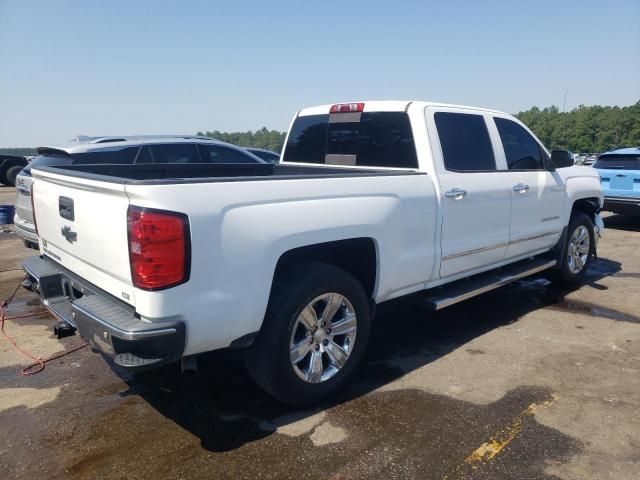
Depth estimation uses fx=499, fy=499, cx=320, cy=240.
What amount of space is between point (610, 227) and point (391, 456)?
9.78 m

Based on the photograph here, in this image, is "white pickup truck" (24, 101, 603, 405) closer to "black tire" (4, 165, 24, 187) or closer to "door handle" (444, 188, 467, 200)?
"door handle" (444, 188, 467, 200)

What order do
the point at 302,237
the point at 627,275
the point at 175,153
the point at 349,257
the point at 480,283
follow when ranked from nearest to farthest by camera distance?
the point at 302,237, the point at 349,257, the point at 480,283, the point at 627,275, the point at 175,153

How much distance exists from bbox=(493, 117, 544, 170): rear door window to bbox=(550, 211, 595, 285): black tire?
106cm

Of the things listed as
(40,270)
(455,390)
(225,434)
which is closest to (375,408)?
(455,390)

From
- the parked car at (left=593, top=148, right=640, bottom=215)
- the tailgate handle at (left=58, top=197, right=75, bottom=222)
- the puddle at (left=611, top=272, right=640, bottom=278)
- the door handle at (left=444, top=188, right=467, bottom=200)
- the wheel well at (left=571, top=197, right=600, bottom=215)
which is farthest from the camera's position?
the parked car at (left=593, top=148, right=640, bottom=215)

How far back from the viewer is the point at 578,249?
20.0ft

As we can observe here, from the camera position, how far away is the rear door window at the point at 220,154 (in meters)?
8.33

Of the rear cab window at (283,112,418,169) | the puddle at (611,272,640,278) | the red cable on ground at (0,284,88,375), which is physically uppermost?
the rear cab window at (283,112,418,169)

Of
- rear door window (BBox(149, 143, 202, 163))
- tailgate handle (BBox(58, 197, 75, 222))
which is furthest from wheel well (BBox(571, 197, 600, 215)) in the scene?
rear door window (BBox(149, 143, 202, 163))

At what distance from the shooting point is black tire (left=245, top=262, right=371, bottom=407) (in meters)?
3.00

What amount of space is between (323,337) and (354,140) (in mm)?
2056

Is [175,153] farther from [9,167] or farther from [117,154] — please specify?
[9,167]

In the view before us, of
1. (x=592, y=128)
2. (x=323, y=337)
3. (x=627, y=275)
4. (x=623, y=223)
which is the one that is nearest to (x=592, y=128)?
(x=592, y=128)

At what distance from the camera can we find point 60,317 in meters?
3.14
